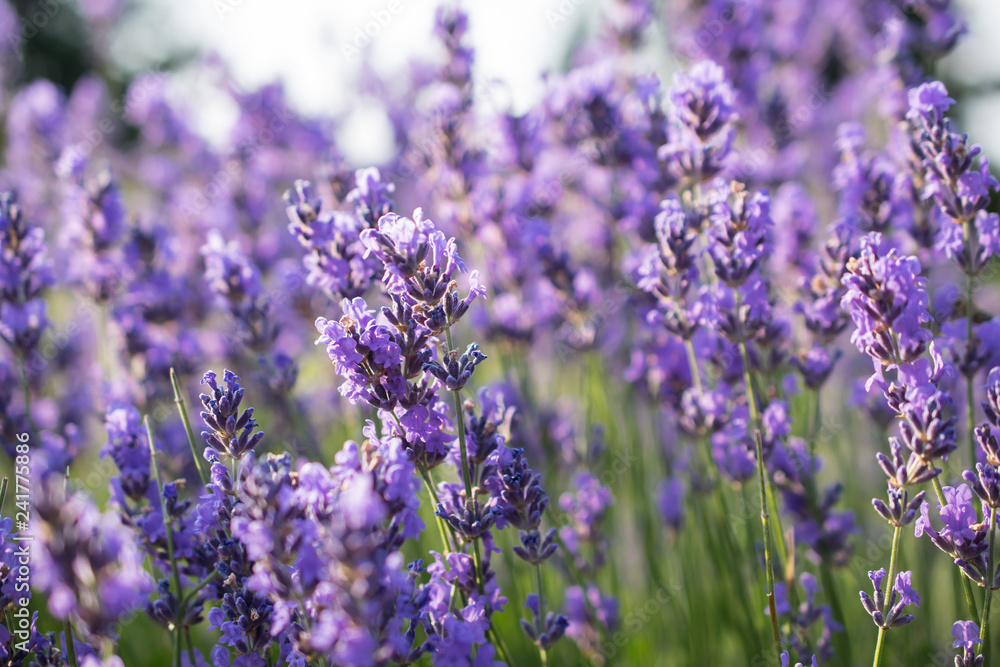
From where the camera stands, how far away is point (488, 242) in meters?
3.05

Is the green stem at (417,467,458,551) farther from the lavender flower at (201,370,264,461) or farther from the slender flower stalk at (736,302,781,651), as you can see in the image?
the slender flower stalk at (736,302,781,651)

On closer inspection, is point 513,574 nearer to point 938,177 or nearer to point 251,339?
point 251,339

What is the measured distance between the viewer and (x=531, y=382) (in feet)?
10.7

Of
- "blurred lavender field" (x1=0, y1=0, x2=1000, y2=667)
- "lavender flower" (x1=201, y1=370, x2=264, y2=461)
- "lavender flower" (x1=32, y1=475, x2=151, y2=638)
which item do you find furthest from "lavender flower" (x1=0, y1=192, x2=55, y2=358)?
"lavender flower" (x1=32, y1=475, x2=151, y2=638)

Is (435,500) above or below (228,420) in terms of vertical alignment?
below

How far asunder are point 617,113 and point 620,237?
591 mm

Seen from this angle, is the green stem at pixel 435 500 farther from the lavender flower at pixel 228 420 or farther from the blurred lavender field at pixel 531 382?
the lavender flower at pixel 228 420

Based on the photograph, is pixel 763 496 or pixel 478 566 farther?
pixel 478 566

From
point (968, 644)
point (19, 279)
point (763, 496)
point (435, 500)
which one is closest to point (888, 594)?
point (968, 644)

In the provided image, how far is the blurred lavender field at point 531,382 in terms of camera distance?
4.63ft

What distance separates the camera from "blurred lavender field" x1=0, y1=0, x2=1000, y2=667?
1412 millimetres

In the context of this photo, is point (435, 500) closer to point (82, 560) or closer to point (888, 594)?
point (82, 560)

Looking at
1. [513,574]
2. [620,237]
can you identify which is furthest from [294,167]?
[513,574]

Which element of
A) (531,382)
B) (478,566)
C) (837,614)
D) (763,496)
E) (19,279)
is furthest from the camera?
(531,382)
